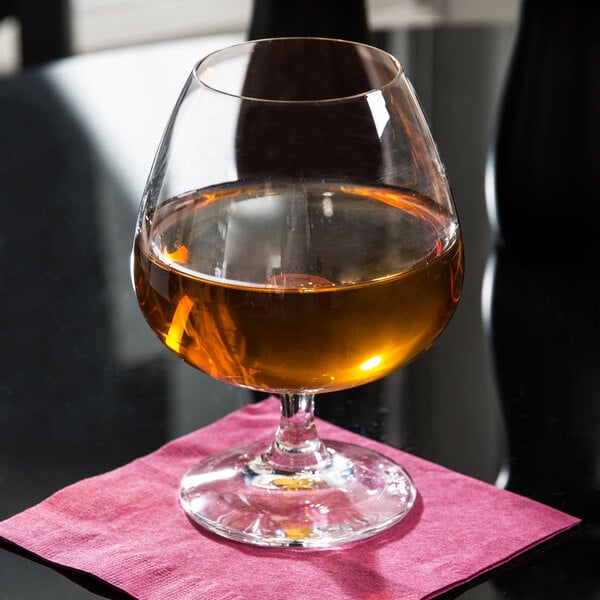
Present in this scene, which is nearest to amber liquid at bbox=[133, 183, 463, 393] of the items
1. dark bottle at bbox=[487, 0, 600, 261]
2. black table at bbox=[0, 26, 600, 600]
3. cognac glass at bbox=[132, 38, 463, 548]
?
cognac glass at bbox=[132, 38, 463, 548]

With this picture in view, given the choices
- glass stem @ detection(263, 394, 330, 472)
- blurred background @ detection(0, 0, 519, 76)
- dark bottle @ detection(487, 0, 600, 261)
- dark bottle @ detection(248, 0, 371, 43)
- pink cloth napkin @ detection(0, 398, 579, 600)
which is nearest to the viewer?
pink cloth napkin @ detection(0, 398, 579, 600)

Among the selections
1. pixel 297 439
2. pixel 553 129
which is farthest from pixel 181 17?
pixel 297 439

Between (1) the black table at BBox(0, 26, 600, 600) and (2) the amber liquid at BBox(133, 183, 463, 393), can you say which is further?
(1) the black table at BBox(0, 26, 600, 600)

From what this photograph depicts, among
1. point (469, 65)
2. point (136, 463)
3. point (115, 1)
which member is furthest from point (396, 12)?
point (136, 463)

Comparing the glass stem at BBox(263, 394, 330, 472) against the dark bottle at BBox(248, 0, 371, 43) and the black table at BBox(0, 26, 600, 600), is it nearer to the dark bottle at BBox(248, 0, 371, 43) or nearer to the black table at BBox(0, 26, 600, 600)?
the black table at BBox(0, 26, 600, 600)

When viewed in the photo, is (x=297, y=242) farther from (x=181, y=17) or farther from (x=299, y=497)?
(x=181, y=17)

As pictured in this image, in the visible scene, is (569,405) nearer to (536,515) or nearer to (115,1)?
(536,515)
